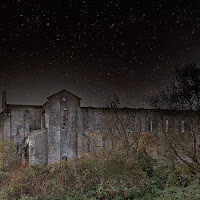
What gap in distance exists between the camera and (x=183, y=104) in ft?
46.0

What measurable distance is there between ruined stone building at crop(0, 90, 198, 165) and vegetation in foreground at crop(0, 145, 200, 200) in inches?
729

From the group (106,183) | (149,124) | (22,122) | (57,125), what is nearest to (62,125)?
(57,125)

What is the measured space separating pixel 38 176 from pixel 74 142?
2077 cm

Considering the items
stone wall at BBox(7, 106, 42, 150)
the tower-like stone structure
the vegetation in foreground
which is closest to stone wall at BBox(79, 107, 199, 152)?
the tower-like stone structure

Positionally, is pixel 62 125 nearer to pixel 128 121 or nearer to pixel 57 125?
pixel 57 125

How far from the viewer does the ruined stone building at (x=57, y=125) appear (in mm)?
35625

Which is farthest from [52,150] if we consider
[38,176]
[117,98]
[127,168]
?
[127,168]

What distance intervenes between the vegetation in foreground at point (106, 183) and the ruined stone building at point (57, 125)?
18.5 metres

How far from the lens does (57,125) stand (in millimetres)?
36875

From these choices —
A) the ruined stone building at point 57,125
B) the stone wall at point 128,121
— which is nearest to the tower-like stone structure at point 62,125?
the ruined stone building at point 57,125

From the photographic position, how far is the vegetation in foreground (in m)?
14.2

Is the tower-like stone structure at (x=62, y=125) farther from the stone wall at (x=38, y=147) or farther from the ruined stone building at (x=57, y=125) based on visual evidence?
the stone wall at (x=38, y=147)

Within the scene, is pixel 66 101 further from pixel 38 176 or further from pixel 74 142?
pixel 38 176

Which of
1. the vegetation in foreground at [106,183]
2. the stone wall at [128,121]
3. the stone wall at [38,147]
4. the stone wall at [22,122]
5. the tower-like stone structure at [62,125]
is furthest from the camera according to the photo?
the stone wall at [22,122]
